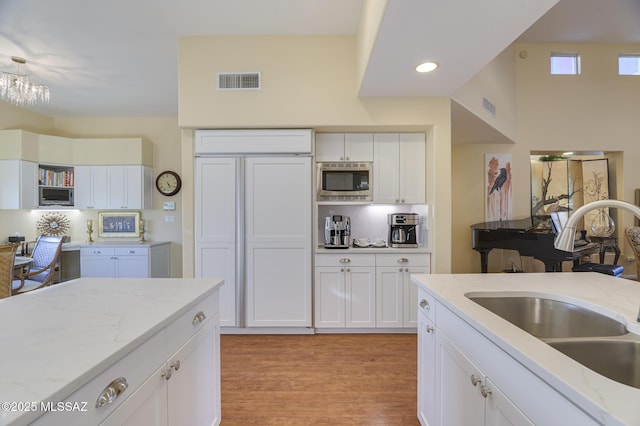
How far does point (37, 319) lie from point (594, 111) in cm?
759

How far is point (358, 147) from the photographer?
10.8ft

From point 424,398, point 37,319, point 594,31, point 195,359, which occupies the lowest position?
point 424,398

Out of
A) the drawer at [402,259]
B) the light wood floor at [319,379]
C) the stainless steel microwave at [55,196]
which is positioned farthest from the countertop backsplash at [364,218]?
the stainless steel microwave at [55,196]

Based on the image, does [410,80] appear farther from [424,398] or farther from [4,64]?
[4,64]

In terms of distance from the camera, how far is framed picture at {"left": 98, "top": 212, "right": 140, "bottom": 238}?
490cm

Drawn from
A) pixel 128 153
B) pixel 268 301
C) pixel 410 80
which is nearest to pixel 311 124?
pixel 410 80

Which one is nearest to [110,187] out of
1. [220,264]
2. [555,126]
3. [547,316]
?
[220,264]

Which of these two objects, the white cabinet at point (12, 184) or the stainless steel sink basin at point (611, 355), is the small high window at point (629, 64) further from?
the white cabinet at point (12, 184)

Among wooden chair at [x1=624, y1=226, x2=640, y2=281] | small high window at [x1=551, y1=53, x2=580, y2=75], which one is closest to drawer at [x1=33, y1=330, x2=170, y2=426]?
wooden chair at [x1=624, y1=226, x2=640, y2=281]

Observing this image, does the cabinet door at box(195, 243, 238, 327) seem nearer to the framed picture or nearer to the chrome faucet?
the framed picture

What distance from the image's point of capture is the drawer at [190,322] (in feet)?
3.77

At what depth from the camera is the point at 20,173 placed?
4.10 metres

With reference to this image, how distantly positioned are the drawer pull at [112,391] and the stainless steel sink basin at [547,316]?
1466mm

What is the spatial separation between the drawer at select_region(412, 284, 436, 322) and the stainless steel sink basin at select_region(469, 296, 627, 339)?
20 centimetres
